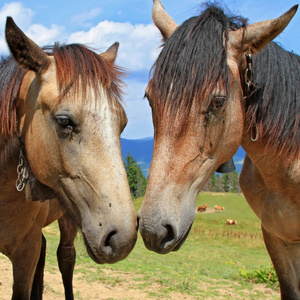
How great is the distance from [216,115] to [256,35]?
81 cm

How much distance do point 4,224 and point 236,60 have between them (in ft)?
9.26

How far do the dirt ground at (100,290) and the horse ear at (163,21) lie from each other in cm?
490

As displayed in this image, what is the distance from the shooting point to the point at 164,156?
2.48m

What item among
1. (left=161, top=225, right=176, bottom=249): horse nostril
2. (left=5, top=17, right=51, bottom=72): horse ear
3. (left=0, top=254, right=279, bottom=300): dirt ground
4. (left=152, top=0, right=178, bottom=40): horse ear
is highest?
(left=152, top=0, right=178, bottom=40): horse ear

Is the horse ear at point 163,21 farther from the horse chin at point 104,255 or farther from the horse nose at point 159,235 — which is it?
the horse chin at point 104,255

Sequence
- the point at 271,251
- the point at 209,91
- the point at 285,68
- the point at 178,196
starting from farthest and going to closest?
the point at 271,251 < the point at 285,68 < the point at 209,91 < the point at 178,196

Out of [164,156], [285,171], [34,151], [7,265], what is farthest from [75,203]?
[7,265]

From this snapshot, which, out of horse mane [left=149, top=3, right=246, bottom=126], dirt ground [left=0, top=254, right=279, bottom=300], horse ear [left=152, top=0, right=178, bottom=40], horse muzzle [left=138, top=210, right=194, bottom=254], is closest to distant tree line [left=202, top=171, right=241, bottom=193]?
dirt ground [left=0, top=254, right=279, bottom=300]

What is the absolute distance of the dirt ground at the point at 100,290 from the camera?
6.22m

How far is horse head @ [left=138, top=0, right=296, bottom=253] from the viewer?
2316 mm

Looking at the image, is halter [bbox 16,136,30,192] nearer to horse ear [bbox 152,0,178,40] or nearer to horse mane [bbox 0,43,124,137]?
horse mane [bbox 0,43,124,137]

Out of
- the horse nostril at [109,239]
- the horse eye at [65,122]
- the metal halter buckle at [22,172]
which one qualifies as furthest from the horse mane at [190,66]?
the metal halter buckle at [22,172]

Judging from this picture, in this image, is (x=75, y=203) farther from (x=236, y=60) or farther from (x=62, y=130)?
(x=236, y=60)

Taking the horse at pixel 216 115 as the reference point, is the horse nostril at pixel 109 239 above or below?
below
